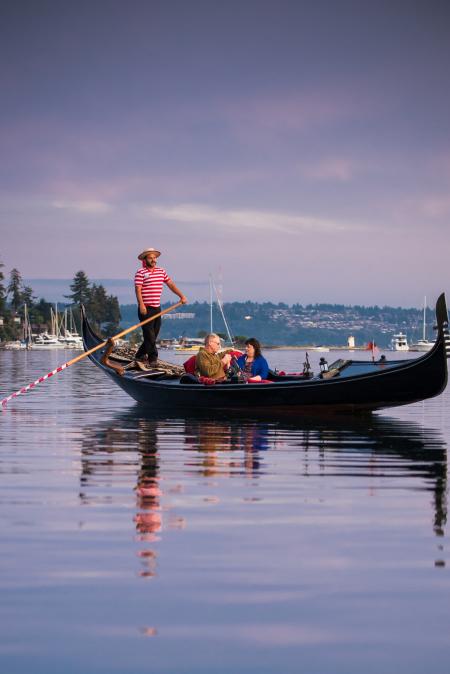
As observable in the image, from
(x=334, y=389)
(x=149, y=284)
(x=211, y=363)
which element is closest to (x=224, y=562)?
(x=334, y=389)

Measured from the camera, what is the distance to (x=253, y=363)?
20.8 metres

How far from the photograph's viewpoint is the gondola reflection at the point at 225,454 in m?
9.93

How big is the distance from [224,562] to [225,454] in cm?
690

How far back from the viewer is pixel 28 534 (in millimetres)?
8297

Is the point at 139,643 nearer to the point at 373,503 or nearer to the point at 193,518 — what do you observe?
the point at 193,518

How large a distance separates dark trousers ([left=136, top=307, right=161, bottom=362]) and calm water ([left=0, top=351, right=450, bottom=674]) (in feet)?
27.9

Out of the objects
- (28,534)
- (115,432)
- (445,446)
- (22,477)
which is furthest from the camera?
(115,432)

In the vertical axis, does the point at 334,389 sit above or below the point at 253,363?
below

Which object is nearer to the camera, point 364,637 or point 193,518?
point 364,637

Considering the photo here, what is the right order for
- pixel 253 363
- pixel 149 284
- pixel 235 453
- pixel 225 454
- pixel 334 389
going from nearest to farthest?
1. pixel 225 454
2. pixel 235 453
3. pixel 334 389
4. pixel 253 363
5. pixel 149 284

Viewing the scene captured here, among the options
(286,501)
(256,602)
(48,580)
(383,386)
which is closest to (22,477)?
(286,501)

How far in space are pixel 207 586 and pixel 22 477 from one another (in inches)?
218

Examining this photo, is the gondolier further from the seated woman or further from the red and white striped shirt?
the seated woman

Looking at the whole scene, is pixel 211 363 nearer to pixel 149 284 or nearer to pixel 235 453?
pixel 149 284
